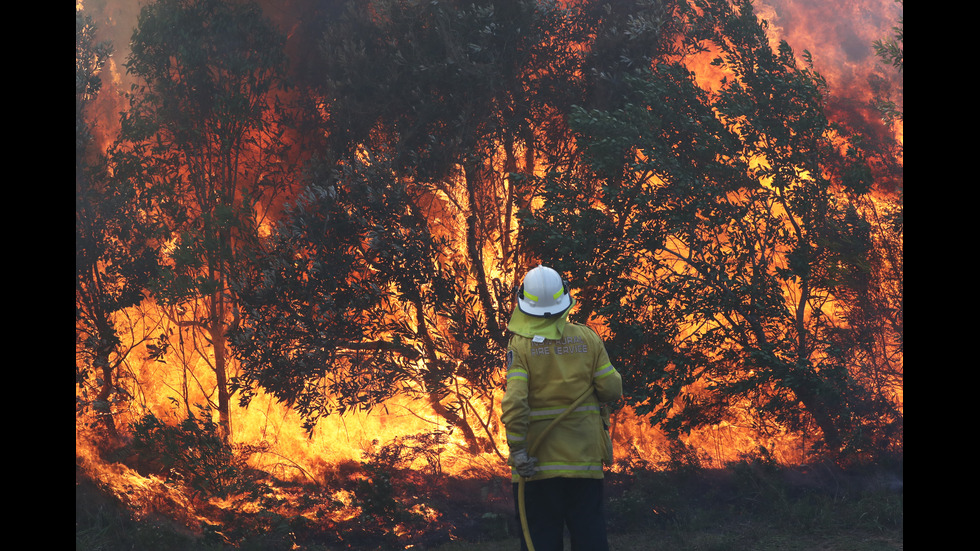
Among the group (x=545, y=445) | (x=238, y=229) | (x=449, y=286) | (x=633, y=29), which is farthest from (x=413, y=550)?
(x=633, y=29)

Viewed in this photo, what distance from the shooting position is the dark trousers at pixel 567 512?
4324 mm

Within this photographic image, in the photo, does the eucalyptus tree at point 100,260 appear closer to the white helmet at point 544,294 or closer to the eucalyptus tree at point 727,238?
the eucalyptus tree at point 727,238

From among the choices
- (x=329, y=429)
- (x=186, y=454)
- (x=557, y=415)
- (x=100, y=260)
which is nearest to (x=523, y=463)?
(x=557, y=415)

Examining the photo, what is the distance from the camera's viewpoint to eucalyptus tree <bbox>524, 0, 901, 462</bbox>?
700 centimetres

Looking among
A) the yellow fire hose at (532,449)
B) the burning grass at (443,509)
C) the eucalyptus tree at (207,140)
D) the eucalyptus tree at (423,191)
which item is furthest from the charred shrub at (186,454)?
the yellow fire hose at (532,449)

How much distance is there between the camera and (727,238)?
304 inches

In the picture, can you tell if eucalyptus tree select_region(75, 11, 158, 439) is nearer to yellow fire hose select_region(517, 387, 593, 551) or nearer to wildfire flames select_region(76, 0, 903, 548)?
wildfire flames select_region(76, 0, 903, 548)

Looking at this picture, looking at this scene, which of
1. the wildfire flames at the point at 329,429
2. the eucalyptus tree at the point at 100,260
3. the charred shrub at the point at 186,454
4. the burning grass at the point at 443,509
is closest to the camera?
the burning grass at the point at 443,509

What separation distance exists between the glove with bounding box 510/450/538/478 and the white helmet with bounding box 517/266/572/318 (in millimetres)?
862

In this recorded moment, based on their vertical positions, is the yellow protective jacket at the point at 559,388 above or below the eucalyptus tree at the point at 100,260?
below

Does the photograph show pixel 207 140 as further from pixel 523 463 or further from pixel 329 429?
pixel 523 463

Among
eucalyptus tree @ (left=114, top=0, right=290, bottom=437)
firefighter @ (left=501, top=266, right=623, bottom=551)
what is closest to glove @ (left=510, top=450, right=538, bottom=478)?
firefighter @ (left=501, top=266, right=623, bottom=551)

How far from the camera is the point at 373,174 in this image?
7.48 metres

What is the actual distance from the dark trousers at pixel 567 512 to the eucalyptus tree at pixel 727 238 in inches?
98.3
